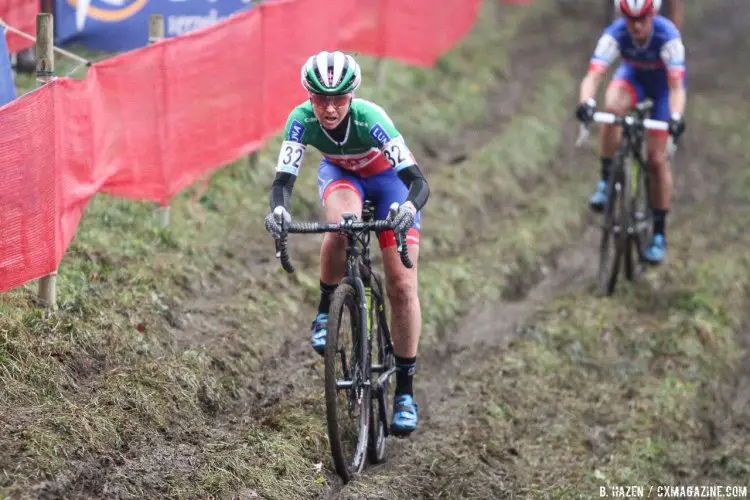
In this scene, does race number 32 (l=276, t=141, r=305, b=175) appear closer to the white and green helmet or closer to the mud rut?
the white and green helmet

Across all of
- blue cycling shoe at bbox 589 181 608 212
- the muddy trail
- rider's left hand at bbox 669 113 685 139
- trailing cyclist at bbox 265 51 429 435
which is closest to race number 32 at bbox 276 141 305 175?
trailing cyclist at bbox 265 51 429 435

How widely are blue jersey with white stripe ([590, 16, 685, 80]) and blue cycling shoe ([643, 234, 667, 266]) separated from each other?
1.66 metres

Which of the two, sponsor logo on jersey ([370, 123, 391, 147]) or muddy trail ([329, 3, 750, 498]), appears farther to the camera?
muddy trail ([329, 3, 750, 498])

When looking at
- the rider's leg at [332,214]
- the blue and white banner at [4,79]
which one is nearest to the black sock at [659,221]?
the rider's leg at [332,214]

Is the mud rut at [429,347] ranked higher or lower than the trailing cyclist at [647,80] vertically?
lower

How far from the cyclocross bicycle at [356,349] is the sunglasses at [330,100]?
66 centimetres

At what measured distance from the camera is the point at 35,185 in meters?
6.45

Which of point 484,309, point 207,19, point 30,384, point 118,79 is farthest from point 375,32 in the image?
point 30,384

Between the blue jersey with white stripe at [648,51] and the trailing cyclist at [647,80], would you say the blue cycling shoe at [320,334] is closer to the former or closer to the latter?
the trailing cyclist at [647,80]

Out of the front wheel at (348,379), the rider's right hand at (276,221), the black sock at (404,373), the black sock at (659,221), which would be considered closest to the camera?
the front wheel at (348,379)

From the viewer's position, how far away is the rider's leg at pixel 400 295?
20.6ft

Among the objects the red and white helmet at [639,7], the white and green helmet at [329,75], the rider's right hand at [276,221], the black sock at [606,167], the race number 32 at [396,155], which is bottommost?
the black sock at [606,167]

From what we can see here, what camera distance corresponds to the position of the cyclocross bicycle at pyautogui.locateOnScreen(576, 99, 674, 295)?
9.57 m

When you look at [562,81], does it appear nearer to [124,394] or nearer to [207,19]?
[207,19]
